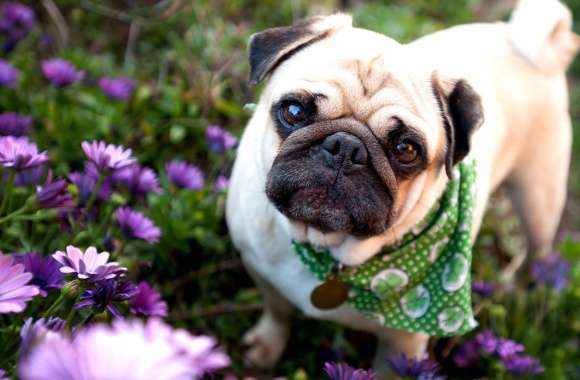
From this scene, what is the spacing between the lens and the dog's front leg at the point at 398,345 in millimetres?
2350

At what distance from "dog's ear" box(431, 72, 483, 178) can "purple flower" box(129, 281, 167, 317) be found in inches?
39.9

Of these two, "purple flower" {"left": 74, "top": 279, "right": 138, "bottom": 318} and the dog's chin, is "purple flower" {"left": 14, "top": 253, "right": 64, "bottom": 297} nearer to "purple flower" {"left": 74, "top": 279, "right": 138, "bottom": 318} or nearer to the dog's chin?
"purple flower" {"left": 74, "top": 279, "right": 138, "bottom": 318}

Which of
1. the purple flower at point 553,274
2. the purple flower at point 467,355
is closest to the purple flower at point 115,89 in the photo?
the purple flower at point 467,355

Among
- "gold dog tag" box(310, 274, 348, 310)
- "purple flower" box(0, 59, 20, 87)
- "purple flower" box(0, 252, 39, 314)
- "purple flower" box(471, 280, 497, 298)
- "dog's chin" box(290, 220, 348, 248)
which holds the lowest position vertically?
"purple flower" box(471, 280, 497, 298)

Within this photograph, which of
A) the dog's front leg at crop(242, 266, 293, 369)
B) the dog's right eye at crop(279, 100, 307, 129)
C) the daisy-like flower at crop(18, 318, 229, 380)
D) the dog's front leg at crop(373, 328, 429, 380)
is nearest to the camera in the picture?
the daisy-like flower at crop(18, 318, 229, 380)

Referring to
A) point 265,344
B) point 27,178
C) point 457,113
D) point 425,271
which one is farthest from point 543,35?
point 27,178

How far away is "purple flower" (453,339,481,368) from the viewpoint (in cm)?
260

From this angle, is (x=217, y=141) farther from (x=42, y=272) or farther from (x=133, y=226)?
(x=42, y=272)

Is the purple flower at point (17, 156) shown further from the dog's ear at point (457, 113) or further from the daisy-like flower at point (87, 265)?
the dog's ear at point (457, 113)

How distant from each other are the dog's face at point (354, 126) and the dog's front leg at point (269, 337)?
0.81 metres

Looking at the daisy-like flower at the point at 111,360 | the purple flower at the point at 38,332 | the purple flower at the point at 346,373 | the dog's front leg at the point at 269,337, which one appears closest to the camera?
the daisy-like flower at the point at 111,360

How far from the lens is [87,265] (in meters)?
1.46

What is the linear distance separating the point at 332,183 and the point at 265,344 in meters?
1.09

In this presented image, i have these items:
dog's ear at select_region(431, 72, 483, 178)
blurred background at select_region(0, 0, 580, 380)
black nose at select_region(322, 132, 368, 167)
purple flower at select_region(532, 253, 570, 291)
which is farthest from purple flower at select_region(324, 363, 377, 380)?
purple flower at select_region(532, 253, 570, 291)
